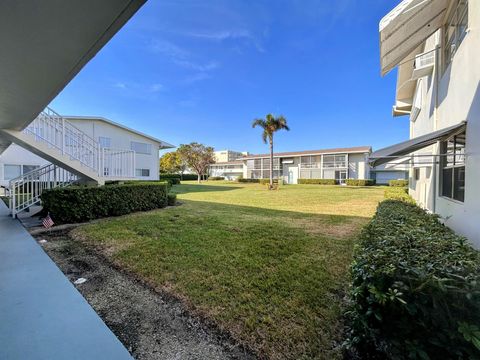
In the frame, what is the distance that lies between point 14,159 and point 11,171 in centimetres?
92

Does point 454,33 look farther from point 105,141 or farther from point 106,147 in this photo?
point 105,141

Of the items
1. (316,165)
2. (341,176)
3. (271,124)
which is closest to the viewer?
(271,124)

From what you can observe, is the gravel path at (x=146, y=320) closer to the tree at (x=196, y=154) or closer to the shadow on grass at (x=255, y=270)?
the shadow on grass at (x=255, y=270)

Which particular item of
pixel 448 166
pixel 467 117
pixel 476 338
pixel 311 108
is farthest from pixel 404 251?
pixel 311 108

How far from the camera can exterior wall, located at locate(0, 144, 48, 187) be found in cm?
1603

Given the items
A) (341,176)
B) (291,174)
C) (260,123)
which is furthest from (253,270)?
(291,174)

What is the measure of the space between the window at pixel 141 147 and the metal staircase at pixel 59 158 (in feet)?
34.4

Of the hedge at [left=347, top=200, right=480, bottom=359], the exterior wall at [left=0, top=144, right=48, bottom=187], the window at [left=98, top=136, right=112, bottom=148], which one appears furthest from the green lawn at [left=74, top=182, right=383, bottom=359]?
the exterior wall at [left=0, top=144, right=48, bottom=187]

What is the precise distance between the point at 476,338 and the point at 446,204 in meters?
4.94

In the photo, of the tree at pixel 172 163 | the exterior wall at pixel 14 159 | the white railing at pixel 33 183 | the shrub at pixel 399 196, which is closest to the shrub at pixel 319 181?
the tree at pixel 172 163

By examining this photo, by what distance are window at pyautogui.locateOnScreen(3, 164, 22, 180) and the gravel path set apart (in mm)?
18039

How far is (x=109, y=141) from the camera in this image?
19.4 meters

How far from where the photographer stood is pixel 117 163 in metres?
11.0

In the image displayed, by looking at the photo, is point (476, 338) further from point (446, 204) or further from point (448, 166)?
point (448, 166)
